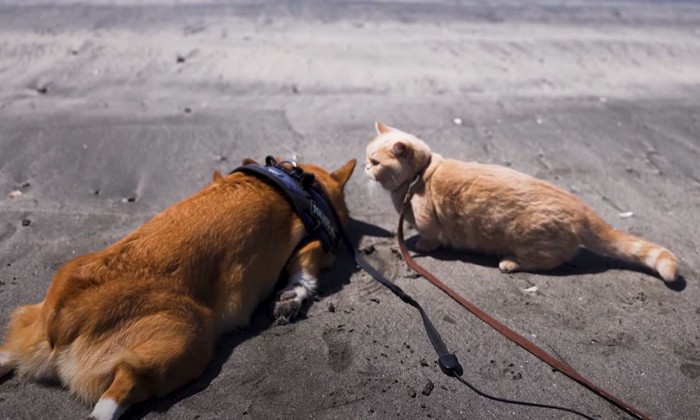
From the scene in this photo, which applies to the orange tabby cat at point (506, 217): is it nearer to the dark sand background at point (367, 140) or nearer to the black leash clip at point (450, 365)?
the dark sand background at point (367, 140)

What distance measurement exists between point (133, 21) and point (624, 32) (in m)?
7.08

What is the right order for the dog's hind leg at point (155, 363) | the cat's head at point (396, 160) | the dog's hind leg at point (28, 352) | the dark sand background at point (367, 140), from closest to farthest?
the dog's hind leg at point (155, 363) < the dog's hind leg at point (28, 352) < the dark sand background at point (367, 140) < the cat's head at point (396, 160)

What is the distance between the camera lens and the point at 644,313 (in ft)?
12.5

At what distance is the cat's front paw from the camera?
4465mm

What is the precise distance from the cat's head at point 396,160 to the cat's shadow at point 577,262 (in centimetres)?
54

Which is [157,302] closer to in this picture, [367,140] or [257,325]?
[257,325]

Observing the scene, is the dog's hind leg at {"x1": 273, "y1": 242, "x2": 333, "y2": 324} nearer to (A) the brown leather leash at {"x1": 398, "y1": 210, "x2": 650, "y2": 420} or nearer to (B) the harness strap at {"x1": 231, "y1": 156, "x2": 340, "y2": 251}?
(B) the harness strap at {"x1": 231, "y1": 156, "x2": 340, "y2": 251}

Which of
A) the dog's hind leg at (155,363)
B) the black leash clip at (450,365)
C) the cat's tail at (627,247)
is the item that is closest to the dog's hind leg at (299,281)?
the dog's hind leg at (155,363)

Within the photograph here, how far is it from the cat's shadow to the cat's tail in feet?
0.34

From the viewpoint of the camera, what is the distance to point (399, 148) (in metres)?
4.30

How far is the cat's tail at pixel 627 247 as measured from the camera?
13.2 ft

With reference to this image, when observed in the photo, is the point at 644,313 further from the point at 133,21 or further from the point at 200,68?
the point at 133,21

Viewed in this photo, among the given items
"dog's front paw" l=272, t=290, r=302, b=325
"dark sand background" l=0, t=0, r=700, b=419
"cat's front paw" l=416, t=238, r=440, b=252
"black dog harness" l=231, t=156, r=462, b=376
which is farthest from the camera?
"cat's front paw" l=416, t=238, r=440, b=252

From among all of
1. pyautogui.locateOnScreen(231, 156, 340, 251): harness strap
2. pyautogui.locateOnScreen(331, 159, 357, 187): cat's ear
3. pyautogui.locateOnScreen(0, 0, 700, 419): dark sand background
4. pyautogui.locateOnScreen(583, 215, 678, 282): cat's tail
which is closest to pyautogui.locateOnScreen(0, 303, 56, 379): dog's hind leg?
pyautogui.locateOnScreen(0, 0, 700, 419): dark sand background
